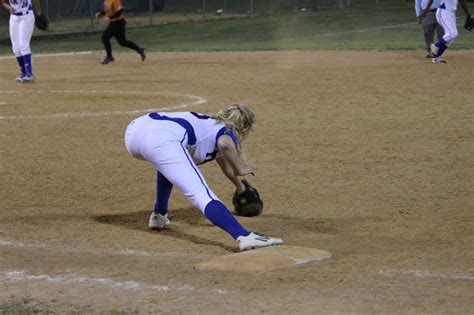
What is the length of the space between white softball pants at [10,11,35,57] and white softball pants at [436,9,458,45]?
25.5ft

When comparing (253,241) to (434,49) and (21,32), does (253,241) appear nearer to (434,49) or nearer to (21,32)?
(21,32)

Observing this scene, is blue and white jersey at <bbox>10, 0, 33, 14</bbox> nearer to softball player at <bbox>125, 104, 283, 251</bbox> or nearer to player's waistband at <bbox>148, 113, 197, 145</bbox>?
softball player at <bbox>125, 104, 283, 251</bbox>

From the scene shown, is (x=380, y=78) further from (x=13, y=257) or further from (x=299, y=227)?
(x=13, y=257)

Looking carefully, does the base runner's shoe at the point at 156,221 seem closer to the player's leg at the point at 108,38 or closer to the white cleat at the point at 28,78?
the white cleat at the point at 28,78

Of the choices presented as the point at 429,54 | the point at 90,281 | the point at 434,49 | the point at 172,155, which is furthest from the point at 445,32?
the point at 90,281

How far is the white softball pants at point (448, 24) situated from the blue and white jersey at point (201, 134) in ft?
46.3

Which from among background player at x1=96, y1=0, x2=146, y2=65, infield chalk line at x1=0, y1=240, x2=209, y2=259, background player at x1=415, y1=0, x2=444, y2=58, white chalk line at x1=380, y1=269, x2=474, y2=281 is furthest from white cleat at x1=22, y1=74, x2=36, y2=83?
white chalk line at x1=380, y1=269, x2=474, y2=281

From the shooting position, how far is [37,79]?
20.9 meters

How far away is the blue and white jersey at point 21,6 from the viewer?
19594 mm

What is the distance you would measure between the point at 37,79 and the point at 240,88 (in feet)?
14.3

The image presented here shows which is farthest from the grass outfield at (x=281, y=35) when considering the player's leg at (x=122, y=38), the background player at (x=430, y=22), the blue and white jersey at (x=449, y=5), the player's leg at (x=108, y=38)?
the player's leg at (x=108, y=38)

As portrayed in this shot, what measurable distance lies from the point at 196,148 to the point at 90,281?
1.64 metres

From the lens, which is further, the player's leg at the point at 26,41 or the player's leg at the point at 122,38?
the player's leg at the point at 122,38

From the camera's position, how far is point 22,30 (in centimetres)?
1970
